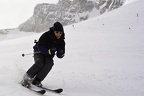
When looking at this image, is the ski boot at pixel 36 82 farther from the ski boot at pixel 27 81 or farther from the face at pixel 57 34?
the face at pixel 57 34

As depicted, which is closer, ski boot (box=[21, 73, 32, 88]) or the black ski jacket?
ski boot (box=[21, 73, 32, 88])

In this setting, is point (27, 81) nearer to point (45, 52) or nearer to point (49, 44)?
point (45, 52)

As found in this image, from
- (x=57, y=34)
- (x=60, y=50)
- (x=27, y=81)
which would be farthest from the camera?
(x=60, y=50)

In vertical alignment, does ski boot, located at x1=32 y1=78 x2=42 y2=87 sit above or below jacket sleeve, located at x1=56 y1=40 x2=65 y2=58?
below

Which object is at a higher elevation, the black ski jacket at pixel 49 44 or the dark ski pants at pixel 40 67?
the black ski jacket at pixel 49 44

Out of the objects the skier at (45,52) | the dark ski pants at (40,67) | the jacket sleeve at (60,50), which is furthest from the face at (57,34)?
the dark ski pants at (40,67)

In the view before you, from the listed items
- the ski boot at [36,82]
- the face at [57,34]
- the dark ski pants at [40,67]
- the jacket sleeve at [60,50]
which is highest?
the face at [57,34]

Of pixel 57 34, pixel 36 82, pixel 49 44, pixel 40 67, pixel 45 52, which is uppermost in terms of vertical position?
pixel 57 34

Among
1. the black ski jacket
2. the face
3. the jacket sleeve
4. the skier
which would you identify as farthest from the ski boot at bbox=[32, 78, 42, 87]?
the face

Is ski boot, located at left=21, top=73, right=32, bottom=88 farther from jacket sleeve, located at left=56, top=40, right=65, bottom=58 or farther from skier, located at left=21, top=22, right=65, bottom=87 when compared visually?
jacket sleeve, located at left=56, top=40, right=65, bottom=58

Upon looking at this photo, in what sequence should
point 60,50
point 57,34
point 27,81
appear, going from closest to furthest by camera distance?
point 27,81, point 57,34, point 60,50

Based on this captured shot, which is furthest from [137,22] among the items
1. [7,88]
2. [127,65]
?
[7,88]

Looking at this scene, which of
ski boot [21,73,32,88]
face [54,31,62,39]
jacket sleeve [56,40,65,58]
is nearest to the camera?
ski boot [21,73,32,88]

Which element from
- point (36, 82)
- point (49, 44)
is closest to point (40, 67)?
point (36, 82)
